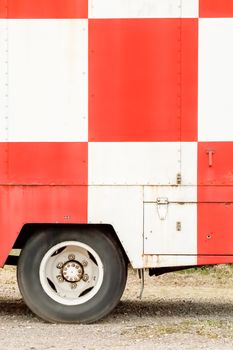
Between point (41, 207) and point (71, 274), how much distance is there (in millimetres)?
597

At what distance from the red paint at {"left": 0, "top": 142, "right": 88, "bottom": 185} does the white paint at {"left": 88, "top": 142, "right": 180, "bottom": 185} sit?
4.0 inches

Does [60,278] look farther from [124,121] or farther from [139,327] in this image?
[124,121]

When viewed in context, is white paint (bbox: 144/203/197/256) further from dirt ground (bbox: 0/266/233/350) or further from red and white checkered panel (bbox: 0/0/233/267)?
dirt ground (bbox: 0/266/233/350)

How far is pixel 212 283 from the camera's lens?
1224cm

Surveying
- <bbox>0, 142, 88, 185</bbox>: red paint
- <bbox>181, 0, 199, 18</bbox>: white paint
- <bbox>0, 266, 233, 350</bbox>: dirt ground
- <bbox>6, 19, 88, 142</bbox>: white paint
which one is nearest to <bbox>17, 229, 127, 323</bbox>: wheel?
<bbox>0, 266, 233, 350</bbox>: dirt ground

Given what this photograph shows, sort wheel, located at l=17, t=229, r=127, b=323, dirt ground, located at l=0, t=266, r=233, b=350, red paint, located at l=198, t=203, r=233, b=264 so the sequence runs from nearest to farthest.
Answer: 1. dirt ground, located at l=0, t=266, r=233, b=350
2. red paint, located at l=198, t=203, r=233, b=264
3. wheel, located at l=17, t=229, r=127, b=323

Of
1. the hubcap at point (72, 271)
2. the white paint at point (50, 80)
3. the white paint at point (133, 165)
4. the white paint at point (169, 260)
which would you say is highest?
the white paint at point (50, 80)

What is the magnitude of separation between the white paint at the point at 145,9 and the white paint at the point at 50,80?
0.16 metres

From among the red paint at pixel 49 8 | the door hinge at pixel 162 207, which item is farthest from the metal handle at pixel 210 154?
the red paint at pixel 49 8

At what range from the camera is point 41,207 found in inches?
286

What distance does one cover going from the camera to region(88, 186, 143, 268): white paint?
725 centimetres

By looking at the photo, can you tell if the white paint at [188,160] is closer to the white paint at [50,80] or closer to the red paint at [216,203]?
the red paint at [216,203]

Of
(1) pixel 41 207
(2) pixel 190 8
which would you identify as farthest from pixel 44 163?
(2) pixel 190 8

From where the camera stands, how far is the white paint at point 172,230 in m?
7.25
